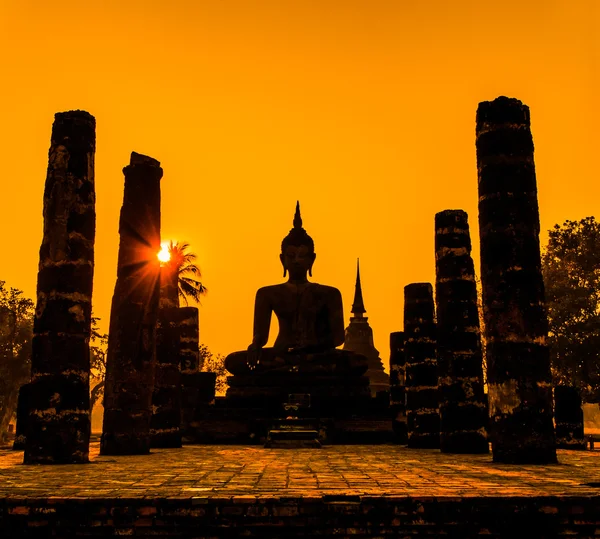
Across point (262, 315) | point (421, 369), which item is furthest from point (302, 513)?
point (262, 315)

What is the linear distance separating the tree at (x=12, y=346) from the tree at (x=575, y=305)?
76.4ft

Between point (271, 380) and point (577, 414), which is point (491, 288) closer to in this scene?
point (577, 414)

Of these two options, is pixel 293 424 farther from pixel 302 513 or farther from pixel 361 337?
pixel 361 337

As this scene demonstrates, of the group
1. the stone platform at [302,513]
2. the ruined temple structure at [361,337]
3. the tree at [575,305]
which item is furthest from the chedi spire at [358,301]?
the stone platform at [302,513]

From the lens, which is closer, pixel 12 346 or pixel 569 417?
pixel 569 417

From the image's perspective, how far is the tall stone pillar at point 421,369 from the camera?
49.4 ft

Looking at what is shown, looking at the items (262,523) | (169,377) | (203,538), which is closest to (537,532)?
(262,523)

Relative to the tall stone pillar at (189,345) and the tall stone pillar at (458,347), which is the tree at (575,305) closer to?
the tall stone pillar at (189,345)

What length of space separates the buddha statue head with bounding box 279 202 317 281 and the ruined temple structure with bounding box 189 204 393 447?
3cm

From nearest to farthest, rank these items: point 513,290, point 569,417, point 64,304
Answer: point 513,290 → point 64,304 → point 569,417

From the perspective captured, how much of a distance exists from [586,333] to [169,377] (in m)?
21.5

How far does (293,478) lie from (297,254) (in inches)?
584

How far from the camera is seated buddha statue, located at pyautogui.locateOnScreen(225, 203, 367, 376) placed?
2034 centimetres

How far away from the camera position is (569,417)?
15938 millimetres
